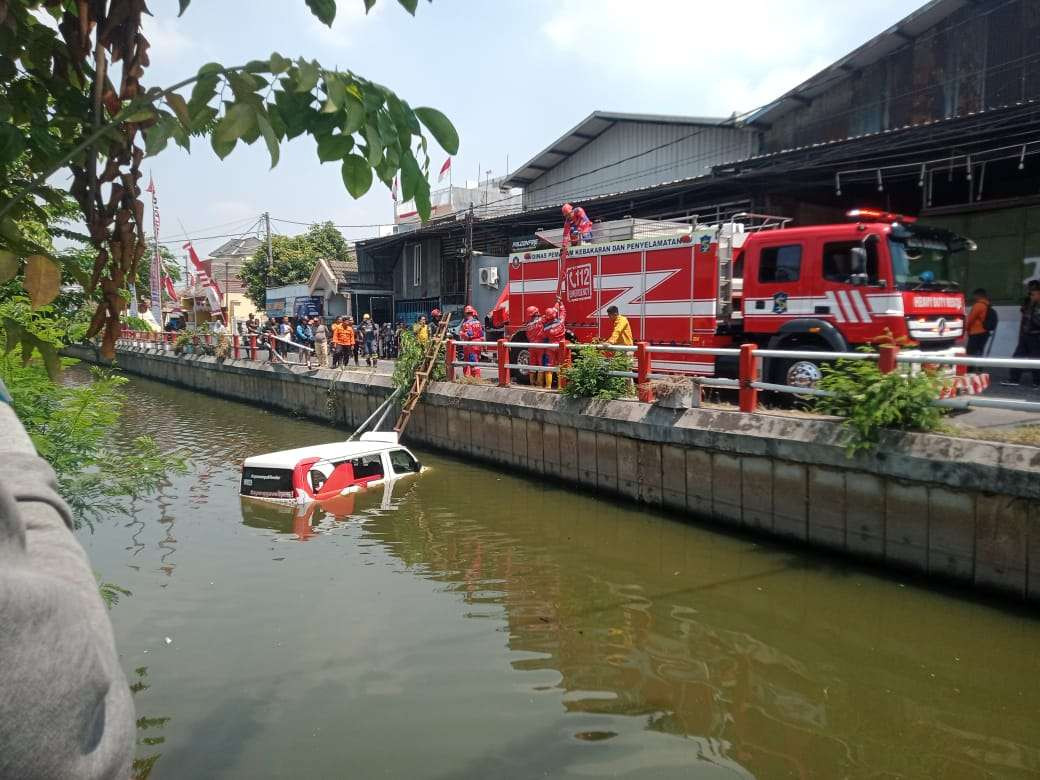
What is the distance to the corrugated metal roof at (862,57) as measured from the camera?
1516 centimetres

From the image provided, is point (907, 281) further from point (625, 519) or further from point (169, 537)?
point (169, 537)

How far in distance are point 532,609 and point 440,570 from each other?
146 cm

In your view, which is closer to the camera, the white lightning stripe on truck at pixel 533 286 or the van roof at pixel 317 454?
the van roof at pixel 317 454

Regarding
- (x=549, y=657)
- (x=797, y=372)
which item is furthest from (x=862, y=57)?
(x=549, y=657)

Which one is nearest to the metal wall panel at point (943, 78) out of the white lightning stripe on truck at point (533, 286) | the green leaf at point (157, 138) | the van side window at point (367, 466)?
the white lightning stripe on truck at point (533, 286)

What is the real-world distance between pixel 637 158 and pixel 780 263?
13.6m

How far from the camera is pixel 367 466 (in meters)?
11.2

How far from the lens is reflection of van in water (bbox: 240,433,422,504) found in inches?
406

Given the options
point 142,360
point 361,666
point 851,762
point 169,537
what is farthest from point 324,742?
point 142,360

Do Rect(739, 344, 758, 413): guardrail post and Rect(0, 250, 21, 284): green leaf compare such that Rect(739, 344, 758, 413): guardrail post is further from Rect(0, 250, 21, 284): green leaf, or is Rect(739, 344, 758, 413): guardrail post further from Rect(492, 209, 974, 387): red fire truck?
Rect(0, 250, 21, 284): green leaf

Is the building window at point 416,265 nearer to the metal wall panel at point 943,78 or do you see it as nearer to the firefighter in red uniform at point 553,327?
the metal wall panel at point 943,78

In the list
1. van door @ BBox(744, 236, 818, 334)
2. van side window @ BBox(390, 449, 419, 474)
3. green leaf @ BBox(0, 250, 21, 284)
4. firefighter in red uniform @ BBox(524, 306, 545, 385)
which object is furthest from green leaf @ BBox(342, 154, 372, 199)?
firefighter in red uniform @ BBox(524, 306, 545, 385)

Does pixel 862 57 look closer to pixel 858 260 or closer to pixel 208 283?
pixel 858 260

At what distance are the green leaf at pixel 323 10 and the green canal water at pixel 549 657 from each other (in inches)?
161
